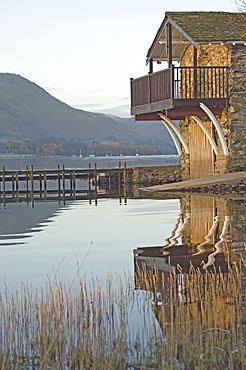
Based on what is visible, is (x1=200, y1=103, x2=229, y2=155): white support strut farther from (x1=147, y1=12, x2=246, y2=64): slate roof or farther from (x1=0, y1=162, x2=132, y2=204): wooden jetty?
(x1=0, y1=162, x2=132, y2=204): wooden jetty

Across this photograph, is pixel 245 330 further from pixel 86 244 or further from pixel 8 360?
pixel 86 244

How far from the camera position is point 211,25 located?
32562 millimetres

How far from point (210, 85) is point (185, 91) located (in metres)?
1.55

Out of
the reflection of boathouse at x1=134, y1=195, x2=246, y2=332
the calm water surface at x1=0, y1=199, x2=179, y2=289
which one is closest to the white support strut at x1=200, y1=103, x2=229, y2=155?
the calm water surface at x1=0, y1=199, x2=179, y2=289

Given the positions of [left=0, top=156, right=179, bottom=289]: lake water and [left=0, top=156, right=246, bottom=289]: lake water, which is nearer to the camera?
[left=0, top=156, right=246, bottom=289]: lake water

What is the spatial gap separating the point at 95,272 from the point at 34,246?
4636 millimetres

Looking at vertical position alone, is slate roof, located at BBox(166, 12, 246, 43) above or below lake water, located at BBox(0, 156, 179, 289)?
above

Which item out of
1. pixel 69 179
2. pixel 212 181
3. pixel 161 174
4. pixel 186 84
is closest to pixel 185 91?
pixel 186 84

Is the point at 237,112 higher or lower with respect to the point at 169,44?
lower

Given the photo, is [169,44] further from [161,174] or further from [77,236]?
[77,236]

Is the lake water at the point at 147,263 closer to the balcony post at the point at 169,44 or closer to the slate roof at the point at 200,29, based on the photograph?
the balcony post at the point at 169,44

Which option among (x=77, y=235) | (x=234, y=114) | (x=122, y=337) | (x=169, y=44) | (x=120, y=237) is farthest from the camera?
(x=169, y=44)

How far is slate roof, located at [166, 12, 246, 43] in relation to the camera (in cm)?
3105

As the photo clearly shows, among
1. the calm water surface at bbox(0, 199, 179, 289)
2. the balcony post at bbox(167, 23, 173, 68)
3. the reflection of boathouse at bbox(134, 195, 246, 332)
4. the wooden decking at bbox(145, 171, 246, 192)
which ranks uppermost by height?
the balcony post at bbox(167, 23, 173, 68)
